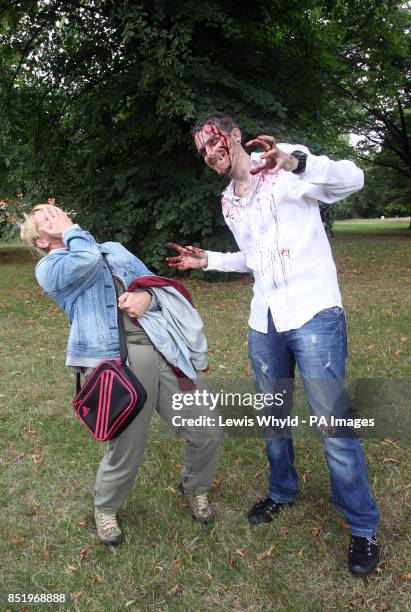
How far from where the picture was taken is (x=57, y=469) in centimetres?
380

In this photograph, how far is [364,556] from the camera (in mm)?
2576

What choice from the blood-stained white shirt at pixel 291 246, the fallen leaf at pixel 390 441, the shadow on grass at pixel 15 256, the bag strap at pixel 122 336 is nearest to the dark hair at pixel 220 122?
the blood-stained white shirt at pixel 291 246

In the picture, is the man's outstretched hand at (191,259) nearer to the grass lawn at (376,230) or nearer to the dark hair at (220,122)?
the dark hair at (220,122)

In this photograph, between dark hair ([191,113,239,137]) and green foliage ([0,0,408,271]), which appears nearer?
dark hair ([191,113,239,137])

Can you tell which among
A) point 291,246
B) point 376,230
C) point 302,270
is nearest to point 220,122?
point 291,246

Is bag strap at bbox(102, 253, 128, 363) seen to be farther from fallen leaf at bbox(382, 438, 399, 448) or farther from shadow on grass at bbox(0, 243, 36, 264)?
shadow on grass at bbox(0, 243, 36, 264)

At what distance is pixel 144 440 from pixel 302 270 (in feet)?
3.84

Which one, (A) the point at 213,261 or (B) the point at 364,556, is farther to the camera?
(A) the point at 213,261

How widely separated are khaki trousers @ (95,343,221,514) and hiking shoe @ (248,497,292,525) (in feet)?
1.20

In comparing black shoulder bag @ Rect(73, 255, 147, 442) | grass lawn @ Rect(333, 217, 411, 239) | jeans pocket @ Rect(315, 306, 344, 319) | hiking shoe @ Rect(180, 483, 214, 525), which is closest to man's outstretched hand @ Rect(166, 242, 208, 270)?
black shoulder bag @ Rect(73, 255, 147, 442)

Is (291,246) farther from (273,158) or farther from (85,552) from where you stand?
(85,552)

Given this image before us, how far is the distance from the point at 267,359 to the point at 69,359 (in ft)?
3.26

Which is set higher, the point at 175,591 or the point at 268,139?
the point at 268,139

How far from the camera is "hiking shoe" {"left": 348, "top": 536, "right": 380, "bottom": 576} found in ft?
8.41
